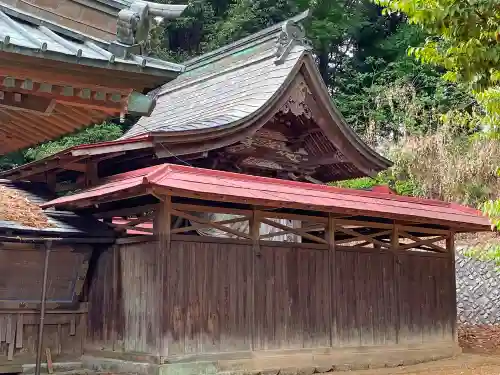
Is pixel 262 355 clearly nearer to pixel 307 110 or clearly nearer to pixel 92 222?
pixel 92 222

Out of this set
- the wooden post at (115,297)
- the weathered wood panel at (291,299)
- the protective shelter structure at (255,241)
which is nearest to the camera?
the protective shelter structure at (255,241)

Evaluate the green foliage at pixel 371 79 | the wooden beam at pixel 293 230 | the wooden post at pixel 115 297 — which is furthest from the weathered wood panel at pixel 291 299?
the green foliage at pixel 371 79

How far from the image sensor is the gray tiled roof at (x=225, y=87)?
10617 mm

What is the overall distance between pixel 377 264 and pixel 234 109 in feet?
12.1

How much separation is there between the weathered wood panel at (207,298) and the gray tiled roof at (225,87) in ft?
6.30

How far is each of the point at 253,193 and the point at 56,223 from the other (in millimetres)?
3027

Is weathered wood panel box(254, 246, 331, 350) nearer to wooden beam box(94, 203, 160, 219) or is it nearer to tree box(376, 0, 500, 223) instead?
wooden beam box(94, 203, 160, 219)

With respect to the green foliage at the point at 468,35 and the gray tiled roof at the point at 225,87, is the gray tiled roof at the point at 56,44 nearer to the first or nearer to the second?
the green foliage at the point at 468,35

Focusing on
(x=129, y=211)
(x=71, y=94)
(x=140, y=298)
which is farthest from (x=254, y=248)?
(x=71, y=94)

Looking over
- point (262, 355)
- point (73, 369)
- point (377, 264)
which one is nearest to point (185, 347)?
point (262, 355)

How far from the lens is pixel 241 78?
1212cm

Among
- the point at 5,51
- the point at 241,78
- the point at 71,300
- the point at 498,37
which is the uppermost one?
the point at 241,78

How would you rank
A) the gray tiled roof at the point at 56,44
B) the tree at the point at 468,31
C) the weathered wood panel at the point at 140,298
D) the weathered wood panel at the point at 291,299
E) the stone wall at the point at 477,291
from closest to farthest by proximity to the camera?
the gray tiled roof at the point at 56,44 → the tree at the point at 468,31 → the weathered wood panel at the point at 140,298 → the weathered wood panel at the point at 291,299 → the stone wall at the point at 477,291

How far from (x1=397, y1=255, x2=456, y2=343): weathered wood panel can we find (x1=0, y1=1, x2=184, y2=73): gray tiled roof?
→ 7.37 m
